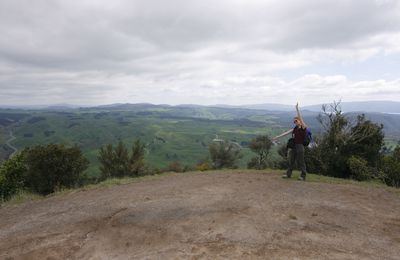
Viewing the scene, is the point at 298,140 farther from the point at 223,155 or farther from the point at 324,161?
the point at 223,155

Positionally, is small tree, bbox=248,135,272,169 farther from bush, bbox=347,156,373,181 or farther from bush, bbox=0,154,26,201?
bush, bbox=0,154,26,201

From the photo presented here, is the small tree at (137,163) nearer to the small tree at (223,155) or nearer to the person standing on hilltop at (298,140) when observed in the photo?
the small tree at (223,155)

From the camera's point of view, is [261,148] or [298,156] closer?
[298,156]

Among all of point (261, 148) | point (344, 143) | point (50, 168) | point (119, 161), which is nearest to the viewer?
point (50, 168)

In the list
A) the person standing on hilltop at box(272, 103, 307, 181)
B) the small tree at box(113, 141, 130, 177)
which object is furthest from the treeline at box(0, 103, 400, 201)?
the small tree at box(113, 141, 130, 177)

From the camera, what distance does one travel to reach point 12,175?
20.5 meters

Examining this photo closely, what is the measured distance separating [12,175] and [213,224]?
17749mm

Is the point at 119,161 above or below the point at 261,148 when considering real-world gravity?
below

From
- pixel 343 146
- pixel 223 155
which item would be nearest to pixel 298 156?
pixel 343 146

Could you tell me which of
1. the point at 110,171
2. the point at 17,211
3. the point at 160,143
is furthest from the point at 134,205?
the point at 160,143

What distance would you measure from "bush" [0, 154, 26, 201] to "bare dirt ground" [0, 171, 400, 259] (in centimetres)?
858

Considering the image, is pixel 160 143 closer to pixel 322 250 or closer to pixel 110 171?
pixel 110 171

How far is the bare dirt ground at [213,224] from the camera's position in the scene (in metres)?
6.62

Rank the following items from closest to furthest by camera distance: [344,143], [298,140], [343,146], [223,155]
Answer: [298,140] → [344,143] → [343,146] → [223,155]
